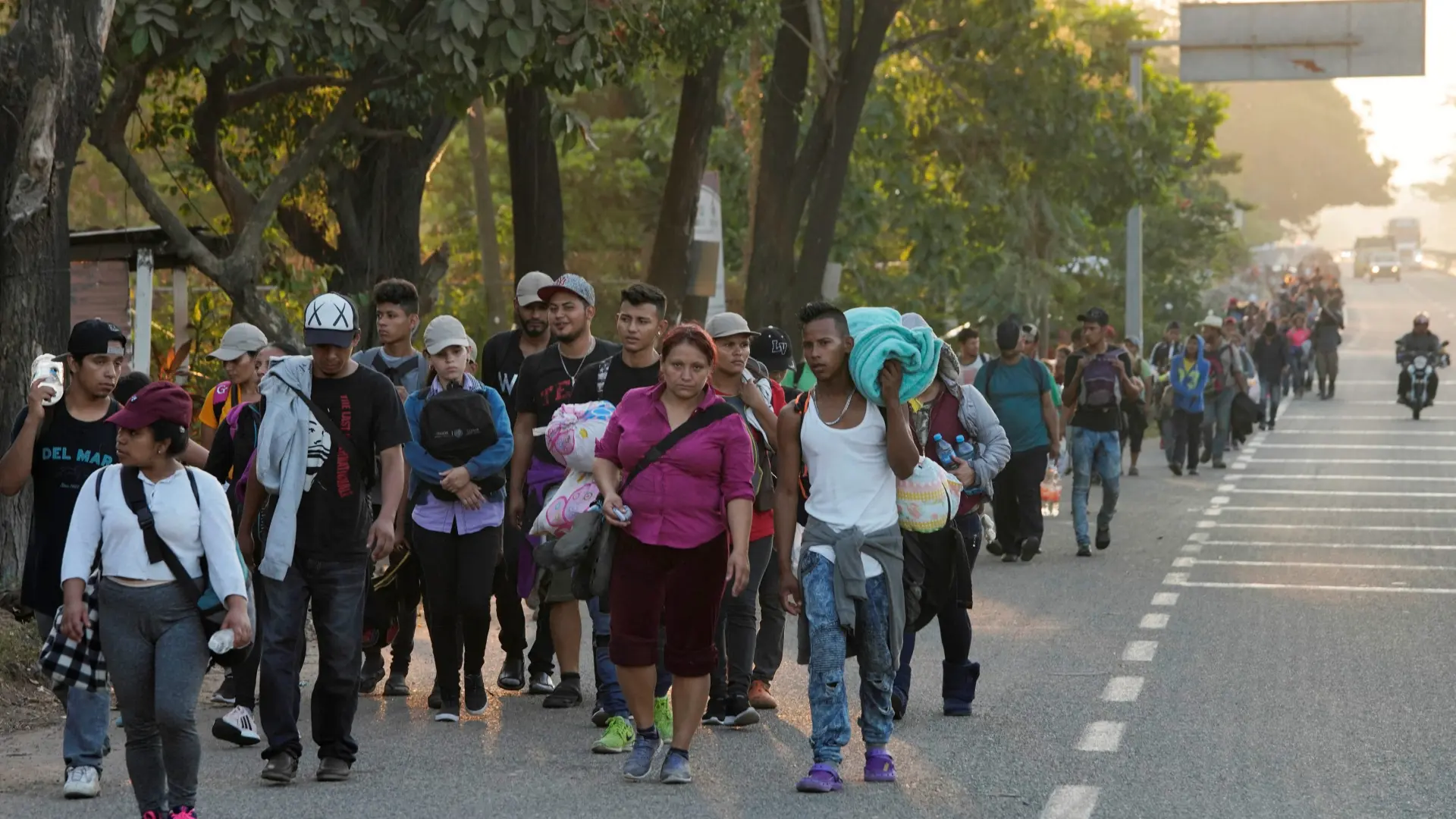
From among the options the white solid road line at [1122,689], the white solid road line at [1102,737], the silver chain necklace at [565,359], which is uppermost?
the silver chain necklace at [565,359]

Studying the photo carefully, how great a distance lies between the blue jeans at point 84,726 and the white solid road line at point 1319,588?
8.27 meters

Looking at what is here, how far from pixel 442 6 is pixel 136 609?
24.2ft

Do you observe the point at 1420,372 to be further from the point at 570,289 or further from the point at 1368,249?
the point at 1368,249

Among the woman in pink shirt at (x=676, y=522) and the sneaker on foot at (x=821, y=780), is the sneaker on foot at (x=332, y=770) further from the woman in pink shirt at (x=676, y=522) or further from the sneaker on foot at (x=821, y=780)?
the sneaker on foot at (x=821, y=780)

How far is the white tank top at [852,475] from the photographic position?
7609 millimetres

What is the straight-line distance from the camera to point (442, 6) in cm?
1319

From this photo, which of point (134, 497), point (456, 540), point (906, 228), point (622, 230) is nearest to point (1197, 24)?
point (906, 228)

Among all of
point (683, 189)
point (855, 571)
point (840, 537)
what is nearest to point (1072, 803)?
point (855, 571)

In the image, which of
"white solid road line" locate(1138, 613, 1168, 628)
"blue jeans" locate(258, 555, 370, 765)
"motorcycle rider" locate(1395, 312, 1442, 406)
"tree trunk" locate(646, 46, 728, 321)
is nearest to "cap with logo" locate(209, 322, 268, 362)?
"blue jeans" locate(258, 555, 370, 765)

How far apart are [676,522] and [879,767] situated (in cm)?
116

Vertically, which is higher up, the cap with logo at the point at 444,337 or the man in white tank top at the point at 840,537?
the cap with logo at the point at 444,337

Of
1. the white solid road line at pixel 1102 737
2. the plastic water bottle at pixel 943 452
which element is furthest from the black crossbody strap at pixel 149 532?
the plastic water bottle at pixel 943 452

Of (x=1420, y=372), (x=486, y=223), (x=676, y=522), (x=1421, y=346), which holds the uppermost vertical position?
(x=486, y=223)

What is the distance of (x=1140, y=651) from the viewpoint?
36.4ft
